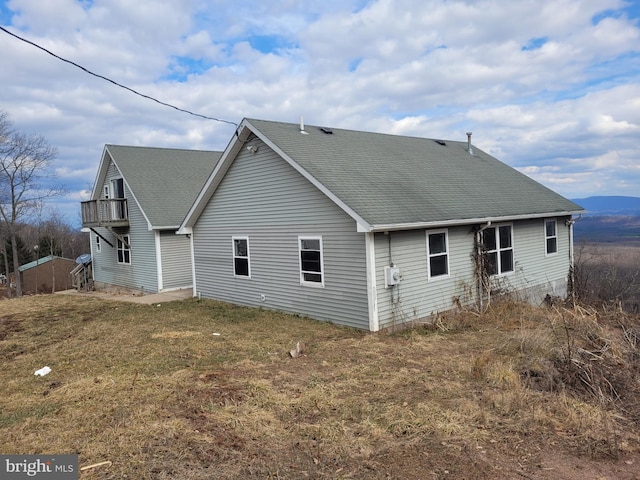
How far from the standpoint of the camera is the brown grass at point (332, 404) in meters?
4.55

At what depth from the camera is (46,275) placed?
34.4 meters

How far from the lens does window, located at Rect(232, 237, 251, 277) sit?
46.9 ft

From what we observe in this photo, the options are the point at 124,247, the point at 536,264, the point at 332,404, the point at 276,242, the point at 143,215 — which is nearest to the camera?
the point at 332,404

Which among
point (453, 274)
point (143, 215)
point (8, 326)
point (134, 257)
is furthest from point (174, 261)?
point (453, 274)

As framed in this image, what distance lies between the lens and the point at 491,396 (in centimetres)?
602

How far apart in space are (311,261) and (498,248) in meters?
5.82

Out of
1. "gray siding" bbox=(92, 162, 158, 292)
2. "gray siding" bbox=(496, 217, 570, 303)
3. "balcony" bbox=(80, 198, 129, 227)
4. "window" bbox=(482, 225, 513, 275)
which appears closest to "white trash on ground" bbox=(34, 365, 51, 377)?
"window" bbox=(482, 225, 513, 275)

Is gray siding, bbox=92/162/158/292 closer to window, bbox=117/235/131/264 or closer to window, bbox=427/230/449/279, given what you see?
window, bbox=117/235/131/264

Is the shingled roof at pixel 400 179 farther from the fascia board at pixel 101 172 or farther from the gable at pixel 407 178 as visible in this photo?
the fascia board at pixel 101 172

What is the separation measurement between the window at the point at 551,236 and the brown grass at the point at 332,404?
Result: 712 centimetres

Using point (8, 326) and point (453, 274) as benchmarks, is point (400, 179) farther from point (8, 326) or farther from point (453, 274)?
point (8, 326)

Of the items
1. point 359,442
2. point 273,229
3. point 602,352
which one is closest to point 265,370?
point 359,442

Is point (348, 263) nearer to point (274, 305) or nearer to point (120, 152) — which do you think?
point (274, 305)

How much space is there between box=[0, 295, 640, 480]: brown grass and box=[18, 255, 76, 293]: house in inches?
1058
